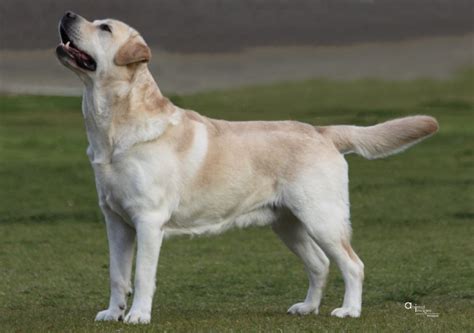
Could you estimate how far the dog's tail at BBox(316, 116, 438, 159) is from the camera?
7.72 metres

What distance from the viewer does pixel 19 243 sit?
41.8ft

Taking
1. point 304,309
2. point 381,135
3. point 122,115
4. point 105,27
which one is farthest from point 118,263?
point 381,135

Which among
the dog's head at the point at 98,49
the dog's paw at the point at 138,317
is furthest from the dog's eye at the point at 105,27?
the dog's paw at the point at 138,317

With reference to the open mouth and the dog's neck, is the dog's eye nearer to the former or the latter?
the open mouth

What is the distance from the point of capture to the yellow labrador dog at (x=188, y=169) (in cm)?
692

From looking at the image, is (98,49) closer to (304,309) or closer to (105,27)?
(105,27)

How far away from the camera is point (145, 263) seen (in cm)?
691

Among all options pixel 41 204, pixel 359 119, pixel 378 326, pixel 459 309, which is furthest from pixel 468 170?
pixel 378 326

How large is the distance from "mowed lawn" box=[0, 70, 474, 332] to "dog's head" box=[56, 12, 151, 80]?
161 centimetres

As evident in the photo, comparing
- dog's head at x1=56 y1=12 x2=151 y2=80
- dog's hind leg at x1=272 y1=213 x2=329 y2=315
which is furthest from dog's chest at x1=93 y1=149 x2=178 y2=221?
dog's hind leg at x1=272 y1=213 x2=329 y2=315

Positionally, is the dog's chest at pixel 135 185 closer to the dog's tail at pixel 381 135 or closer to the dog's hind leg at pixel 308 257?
the dog's hind leg at pixel 308 257

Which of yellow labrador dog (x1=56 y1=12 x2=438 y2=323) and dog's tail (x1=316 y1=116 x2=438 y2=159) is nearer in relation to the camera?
yellow labrador dog (x1=56 y1=12 x2=438 y2=323)

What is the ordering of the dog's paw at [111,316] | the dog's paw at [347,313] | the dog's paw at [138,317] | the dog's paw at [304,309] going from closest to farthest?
the dog's paw at [138,317], the dog's paw at [111,316], the dog's paw at [347,313], the dog's paw at [304,309]

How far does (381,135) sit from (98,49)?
2.14 metres
